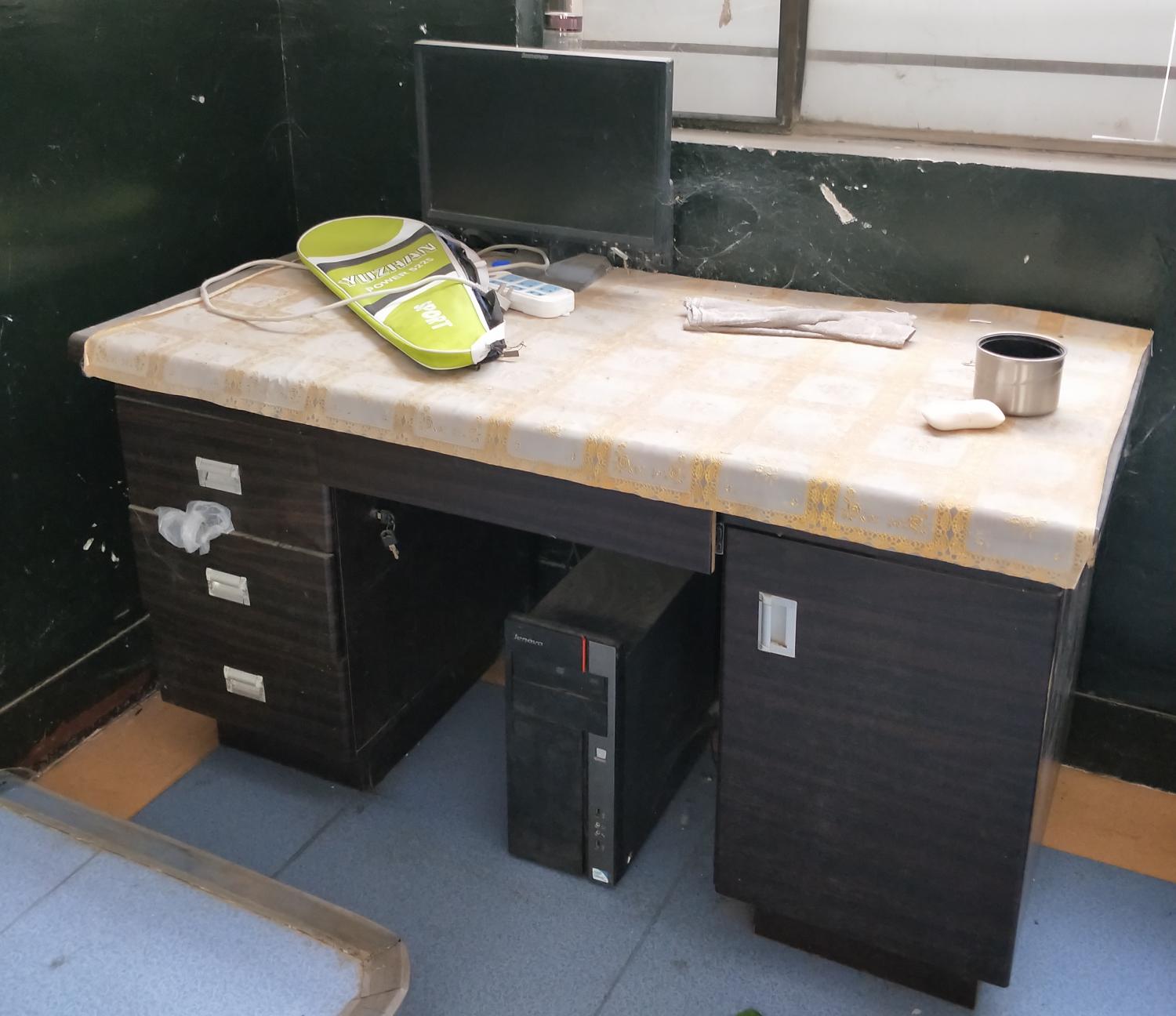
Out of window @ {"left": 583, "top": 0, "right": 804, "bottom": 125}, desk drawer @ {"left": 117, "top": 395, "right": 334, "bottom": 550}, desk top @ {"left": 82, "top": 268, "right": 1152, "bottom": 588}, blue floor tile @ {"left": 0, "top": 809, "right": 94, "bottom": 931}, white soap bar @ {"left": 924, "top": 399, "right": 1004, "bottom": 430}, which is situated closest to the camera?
desk top @ {"left": 82, "top": 268, "right": 1152, "bottom": 588}

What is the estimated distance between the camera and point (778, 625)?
1.42 meters

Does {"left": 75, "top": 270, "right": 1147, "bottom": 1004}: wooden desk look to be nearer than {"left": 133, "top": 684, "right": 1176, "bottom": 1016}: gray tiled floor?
Yes

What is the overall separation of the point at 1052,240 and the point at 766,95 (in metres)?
0.53

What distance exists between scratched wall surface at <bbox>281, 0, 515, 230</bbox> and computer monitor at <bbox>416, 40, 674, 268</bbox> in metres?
0.16

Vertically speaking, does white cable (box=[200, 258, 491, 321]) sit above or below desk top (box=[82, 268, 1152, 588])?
above

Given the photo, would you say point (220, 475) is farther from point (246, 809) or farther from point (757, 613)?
→ point (757, 613)

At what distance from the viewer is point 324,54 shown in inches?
83.1

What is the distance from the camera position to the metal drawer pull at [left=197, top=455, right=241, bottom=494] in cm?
171

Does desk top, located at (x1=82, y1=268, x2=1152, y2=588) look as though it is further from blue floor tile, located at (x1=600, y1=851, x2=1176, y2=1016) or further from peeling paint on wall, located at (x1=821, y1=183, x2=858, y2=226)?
blue floor tile, located at (x1=600, y1=851, x2=1176, y2=1016)

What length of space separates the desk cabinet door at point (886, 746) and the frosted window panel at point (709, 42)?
929 millimetres

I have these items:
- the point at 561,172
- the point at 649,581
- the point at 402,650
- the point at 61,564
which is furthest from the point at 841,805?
the point at 61,564

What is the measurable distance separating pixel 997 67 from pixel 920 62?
12 centimetres

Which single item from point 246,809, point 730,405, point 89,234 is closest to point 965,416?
point 730,405

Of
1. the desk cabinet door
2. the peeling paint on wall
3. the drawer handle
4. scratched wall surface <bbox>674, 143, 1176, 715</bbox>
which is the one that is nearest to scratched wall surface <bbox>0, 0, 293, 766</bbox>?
the drawer handle
